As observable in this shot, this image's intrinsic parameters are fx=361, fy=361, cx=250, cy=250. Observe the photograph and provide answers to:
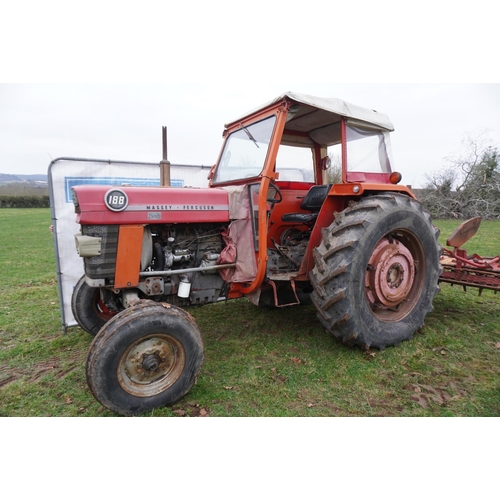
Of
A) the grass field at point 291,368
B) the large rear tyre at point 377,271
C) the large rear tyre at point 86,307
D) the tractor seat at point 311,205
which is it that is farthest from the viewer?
the tractor seat at point 311,205

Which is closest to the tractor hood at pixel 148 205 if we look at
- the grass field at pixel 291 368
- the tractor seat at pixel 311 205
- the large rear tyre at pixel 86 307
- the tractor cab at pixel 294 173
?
the tractor cab at pixel 294 173

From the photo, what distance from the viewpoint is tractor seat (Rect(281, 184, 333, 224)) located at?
3.78m

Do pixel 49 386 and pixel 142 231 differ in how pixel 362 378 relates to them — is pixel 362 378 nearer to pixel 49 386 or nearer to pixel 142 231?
pixel 142 231

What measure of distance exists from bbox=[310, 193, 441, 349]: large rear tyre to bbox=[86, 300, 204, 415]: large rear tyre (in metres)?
1.24

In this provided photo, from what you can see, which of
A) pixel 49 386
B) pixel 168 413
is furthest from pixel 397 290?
pixel 49 386

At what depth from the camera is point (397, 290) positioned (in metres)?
3.57

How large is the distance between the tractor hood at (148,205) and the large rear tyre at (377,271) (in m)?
1.02

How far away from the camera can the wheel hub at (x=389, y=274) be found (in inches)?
134

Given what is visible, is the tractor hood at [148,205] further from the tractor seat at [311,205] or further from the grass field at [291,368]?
the grass field at [291,368]

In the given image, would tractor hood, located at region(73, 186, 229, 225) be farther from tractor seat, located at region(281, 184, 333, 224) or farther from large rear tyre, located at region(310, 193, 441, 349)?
large rear tyre, located at region(310, 193, 441, 349)

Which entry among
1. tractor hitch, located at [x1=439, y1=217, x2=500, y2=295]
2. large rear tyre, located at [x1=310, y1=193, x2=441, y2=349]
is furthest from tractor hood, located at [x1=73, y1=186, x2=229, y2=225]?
tractor hitch, located at [x1=439, y1=217, x2=500, y2=295]

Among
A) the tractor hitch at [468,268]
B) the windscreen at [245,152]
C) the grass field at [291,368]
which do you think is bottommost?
the grass field at [291,368]

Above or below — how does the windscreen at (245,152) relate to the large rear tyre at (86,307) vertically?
above

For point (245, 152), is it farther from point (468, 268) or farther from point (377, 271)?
point (468, 268)
